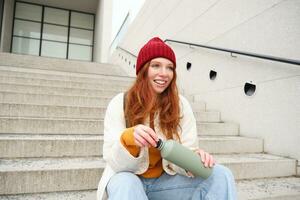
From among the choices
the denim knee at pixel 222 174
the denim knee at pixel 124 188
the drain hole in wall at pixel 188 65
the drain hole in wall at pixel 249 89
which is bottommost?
the denim knee at pixel 124 188

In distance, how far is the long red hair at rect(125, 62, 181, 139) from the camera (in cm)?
125

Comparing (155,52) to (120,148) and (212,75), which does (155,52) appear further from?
(212,75)

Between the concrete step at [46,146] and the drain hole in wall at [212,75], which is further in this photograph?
the drain hole in wall at [212,75]

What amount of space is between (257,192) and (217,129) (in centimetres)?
106

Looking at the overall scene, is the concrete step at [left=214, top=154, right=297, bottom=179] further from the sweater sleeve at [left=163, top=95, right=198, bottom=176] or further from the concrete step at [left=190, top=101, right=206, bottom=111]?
the concrete step at [left=190, top=101, right=206, bottom=111]

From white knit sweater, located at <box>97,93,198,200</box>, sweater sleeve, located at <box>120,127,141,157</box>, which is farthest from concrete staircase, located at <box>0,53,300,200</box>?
sweater sleeve, located at <box>120,127,141,157</box>

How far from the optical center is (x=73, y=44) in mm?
11891

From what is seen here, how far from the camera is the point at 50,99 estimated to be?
8.71 feet

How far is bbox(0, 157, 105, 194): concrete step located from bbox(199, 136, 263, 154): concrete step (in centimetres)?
99

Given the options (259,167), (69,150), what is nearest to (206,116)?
(259,167)

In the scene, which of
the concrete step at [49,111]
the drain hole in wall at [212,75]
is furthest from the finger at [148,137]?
the drain hole in wall at [212,75]

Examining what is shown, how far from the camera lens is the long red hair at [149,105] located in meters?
1.25

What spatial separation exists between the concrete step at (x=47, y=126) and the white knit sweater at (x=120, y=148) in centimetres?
108

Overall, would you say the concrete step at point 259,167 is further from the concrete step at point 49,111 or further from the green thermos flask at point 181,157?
the concrete step at point 49,111
